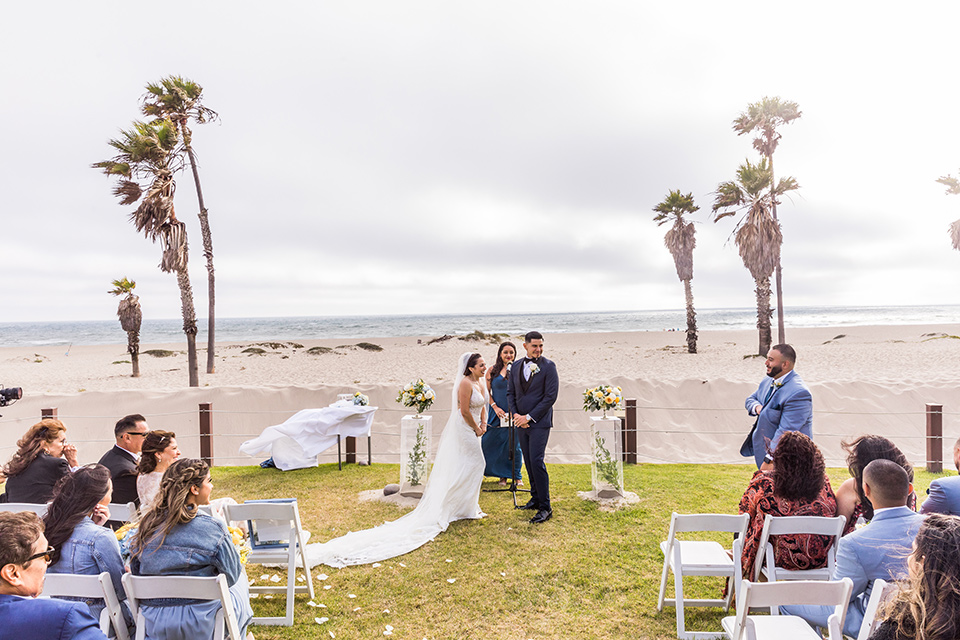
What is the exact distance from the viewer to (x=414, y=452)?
7.31 meters

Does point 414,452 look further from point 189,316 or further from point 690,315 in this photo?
point 690,315

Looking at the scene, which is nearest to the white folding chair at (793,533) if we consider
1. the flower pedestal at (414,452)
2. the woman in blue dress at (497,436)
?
the woman in blue dress at (497,436)

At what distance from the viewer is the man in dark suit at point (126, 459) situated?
14.5ft

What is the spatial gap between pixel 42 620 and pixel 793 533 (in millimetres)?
3774

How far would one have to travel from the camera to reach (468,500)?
6.21 metres

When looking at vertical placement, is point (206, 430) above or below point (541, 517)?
above

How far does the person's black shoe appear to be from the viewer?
239 inches

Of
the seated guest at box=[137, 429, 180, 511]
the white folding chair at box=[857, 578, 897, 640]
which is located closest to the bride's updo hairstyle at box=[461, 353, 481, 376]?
the seated guest at box=[137, 429, 180, 511]

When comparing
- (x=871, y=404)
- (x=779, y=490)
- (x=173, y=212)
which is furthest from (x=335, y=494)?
(x=871, y=404)

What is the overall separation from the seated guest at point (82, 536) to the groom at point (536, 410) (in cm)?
398

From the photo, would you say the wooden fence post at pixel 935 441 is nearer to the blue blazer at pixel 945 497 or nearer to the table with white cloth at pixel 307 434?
the blue blazer at pixel 945 497

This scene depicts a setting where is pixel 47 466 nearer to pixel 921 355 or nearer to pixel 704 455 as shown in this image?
pixel 704 455

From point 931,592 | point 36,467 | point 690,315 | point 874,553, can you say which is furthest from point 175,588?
point 690,315

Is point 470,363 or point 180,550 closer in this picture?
point 180,550
